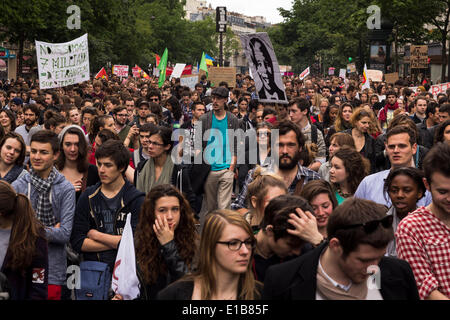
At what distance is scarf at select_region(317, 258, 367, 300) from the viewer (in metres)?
3.19

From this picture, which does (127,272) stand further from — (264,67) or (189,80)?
(189,80)

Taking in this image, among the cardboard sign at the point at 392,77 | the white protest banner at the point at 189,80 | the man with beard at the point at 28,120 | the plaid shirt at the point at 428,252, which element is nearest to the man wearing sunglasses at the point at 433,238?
the plaid shirt at the point at 428,252

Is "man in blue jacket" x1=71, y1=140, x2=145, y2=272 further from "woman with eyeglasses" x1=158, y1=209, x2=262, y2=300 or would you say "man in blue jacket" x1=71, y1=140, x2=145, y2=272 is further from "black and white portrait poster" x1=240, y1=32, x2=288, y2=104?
"black and white portrait poster" x1=240, y1=32, x2=288, y2=104

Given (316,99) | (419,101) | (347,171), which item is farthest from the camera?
(316,99)

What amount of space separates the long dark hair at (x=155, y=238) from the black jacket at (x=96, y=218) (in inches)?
25.7

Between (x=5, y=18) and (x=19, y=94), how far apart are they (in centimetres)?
1379

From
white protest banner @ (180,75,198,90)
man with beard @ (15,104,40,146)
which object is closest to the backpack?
man with beard @ (15,104,40,146)

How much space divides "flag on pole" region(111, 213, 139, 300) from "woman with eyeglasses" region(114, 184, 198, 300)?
0.08m

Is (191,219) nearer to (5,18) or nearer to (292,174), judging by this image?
(292,174)

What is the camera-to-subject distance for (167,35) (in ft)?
299

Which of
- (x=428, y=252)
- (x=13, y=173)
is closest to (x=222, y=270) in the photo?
(x=428, y=252)

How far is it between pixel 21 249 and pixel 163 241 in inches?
36.3

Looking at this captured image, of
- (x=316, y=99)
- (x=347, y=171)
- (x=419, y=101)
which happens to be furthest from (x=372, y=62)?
(x=347, y=171)

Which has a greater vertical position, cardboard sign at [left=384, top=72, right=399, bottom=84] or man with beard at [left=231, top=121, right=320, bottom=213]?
cardboard sign at [left=384, top=72, right=399, bottom=84]
